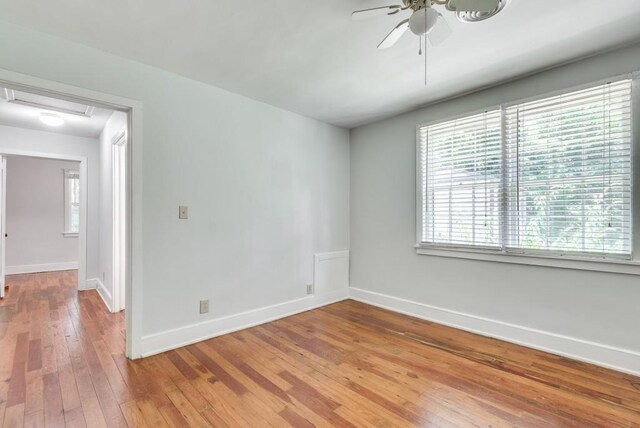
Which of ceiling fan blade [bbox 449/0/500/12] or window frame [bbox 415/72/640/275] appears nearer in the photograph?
ceiling fan blade [bbox 449/0/500/12]

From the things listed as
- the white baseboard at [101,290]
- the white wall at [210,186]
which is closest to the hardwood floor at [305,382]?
the white wall at [210,186]

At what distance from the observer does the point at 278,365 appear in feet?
7.86

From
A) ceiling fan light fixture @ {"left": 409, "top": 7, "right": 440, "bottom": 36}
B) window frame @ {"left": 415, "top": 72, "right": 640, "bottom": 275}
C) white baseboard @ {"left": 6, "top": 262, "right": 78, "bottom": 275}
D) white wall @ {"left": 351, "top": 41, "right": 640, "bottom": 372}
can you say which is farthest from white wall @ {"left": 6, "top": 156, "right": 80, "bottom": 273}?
ceiling fan light fixture @ {"left": 409, "top": 7, "right": 440, "bottom": 36}

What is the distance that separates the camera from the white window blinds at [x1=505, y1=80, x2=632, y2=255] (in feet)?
7.55

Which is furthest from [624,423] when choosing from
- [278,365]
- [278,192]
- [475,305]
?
[278,192]

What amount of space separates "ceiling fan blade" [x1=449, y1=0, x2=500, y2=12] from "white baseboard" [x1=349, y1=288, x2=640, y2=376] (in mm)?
2623

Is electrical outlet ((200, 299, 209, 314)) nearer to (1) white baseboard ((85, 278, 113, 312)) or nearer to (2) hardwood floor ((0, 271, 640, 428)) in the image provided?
(2) hardwood floor ((0, 271, 640, 428))

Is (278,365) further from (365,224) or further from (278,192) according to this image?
(365,224)

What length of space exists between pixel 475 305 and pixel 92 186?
570cm

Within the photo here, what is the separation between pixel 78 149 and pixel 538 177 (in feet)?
20.1

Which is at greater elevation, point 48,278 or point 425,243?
point 425,243

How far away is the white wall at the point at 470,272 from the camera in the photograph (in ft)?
7.68

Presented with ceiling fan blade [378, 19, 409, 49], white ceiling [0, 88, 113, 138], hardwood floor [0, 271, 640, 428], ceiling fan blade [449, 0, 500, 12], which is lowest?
hardwood floor [0, 271, 640, 428]

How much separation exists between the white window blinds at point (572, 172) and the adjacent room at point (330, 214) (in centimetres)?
1
